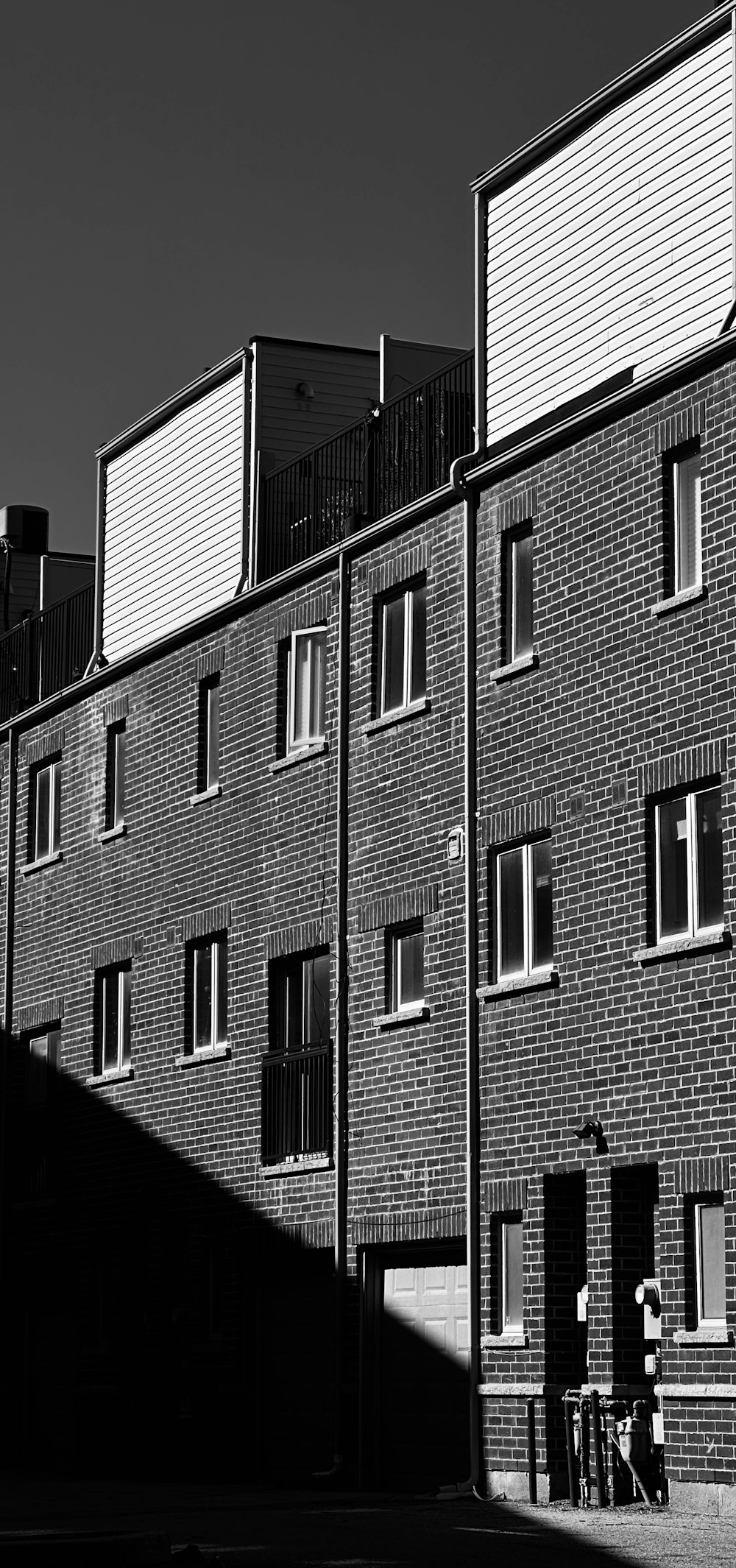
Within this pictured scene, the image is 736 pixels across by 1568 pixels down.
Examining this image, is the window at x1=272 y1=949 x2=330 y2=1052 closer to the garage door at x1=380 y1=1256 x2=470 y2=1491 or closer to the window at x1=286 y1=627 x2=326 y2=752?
the window at x1=286 y1=627 x2=326 y2=752

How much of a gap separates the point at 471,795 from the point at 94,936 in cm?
1045

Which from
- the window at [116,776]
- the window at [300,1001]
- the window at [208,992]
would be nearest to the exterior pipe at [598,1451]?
the window at [300,1001]

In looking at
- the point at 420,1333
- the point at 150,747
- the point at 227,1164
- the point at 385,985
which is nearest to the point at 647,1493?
the point at 420,1333

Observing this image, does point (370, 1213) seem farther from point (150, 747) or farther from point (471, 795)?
point (150, 747)

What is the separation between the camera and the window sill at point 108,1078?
105ft

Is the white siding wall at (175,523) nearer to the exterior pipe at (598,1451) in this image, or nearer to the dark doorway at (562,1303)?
the dark doorway at (562,1303)

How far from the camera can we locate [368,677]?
26562mm

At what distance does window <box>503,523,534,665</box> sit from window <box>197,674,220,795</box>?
23.6 ft

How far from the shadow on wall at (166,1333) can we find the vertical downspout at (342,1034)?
Result: 138mm

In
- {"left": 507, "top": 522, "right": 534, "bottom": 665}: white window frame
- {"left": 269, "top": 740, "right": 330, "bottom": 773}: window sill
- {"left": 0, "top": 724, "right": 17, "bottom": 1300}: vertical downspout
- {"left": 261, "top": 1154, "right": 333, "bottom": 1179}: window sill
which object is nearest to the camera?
{"left": 507, "top": 522, "right": 534, "bottom": 665}: white window frame

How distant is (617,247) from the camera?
2291 centimetres

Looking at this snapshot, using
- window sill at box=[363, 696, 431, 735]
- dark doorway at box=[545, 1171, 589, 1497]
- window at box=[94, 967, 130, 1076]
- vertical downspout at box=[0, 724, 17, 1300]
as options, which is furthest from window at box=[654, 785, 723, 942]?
vertical downspout at box=[0, 724, 17, 1300]

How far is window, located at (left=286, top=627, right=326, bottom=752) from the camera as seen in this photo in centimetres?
2800

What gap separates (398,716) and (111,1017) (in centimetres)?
916
